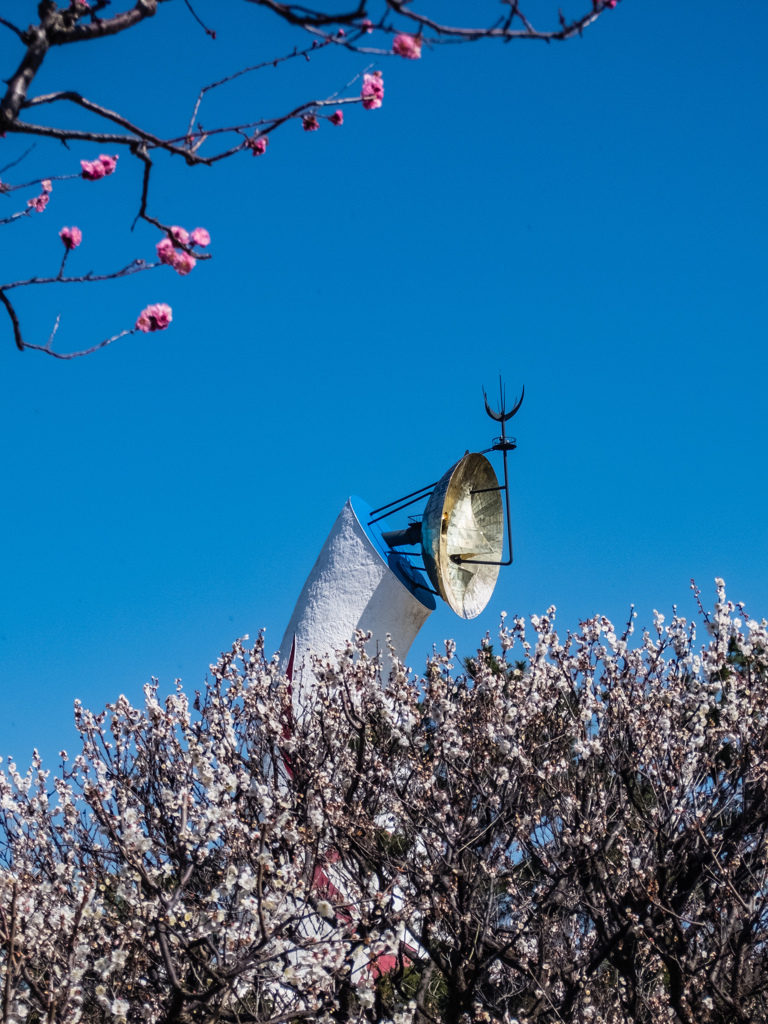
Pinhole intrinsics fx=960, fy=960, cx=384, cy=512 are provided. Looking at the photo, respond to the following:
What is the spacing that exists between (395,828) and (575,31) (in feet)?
26.0

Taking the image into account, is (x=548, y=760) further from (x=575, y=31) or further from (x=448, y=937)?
(x=575, y=31)

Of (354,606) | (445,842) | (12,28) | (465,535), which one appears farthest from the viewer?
(465,535)

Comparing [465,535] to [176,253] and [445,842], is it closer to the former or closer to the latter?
[445,842]

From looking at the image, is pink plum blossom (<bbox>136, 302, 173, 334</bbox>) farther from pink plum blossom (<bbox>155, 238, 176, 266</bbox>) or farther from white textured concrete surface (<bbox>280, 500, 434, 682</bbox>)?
white textured concrete surface (<bbox>280, 500, 434, 682</bbox>)

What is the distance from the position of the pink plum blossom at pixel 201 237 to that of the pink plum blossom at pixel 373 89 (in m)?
0.87

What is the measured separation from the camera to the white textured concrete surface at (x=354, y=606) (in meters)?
14.7

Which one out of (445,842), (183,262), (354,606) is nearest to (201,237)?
(183,262)

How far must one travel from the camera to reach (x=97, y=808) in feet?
25.4

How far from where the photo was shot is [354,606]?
14.8 meters

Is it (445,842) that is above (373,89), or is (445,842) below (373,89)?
below

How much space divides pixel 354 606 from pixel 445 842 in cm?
618

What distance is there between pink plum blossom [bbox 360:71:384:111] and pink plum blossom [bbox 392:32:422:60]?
0.56 m

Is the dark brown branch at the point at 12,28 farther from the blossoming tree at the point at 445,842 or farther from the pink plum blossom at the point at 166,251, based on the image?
the blossoming tree at the point at 445,842

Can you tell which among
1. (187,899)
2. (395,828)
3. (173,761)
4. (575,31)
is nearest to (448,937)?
(395,828)
